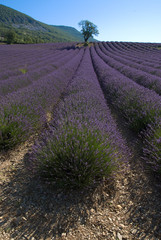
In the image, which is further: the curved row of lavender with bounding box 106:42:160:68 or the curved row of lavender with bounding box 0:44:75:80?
the curved row of lavender with bounding box 106:42:160:68

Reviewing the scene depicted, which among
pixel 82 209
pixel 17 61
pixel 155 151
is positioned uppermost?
pixel 155 151

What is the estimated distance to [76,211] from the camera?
5.13 feet

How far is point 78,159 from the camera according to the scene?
169cm

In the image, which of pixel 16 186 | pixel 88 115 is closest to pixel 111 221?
pixel 16 186

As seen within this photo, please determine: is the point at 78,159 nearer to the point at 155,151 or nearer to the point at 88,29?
the point at 155,151

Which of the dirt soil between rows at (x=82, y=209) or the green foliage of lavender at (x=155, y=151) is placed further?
the green foliage of lavender at (x=155, y=151)

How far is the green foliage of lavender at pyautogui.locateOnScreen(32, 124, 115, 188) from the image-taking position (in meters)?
1.68

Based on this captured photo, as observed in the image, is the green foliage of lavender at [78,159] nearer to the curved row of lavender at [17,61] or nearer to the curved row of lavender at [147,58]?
the curved row of lavender at [17,61]

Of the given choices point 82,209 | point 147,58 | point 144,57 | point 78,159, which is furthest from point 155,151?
point 144,57

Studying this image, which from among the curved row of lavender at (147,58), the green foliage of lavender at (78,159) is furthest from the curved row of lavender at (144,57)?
the green foliage of lavender at (78,159)

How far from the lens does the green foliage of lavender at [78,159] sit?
1.68 meters

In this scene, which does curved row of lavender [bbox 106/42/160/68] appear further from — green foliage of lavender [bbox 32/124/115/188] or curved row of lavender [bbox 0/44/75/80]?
green foliage of lavender [bbox 32/124/115/188]

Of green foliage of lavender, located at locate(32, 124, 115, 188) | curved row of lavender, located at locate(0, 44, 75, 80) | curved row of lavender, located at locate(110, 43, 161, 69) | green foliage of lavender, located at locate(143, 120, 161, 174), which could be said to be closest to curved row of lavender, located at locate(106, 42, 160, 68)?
curved row of lavender, located at locate(110, 43, 161, 69)

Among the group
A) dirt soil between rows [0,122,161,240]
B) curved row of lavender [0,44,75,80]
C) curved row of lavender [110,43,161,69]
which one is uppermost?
curved row of lavender [110,43,161,69]
